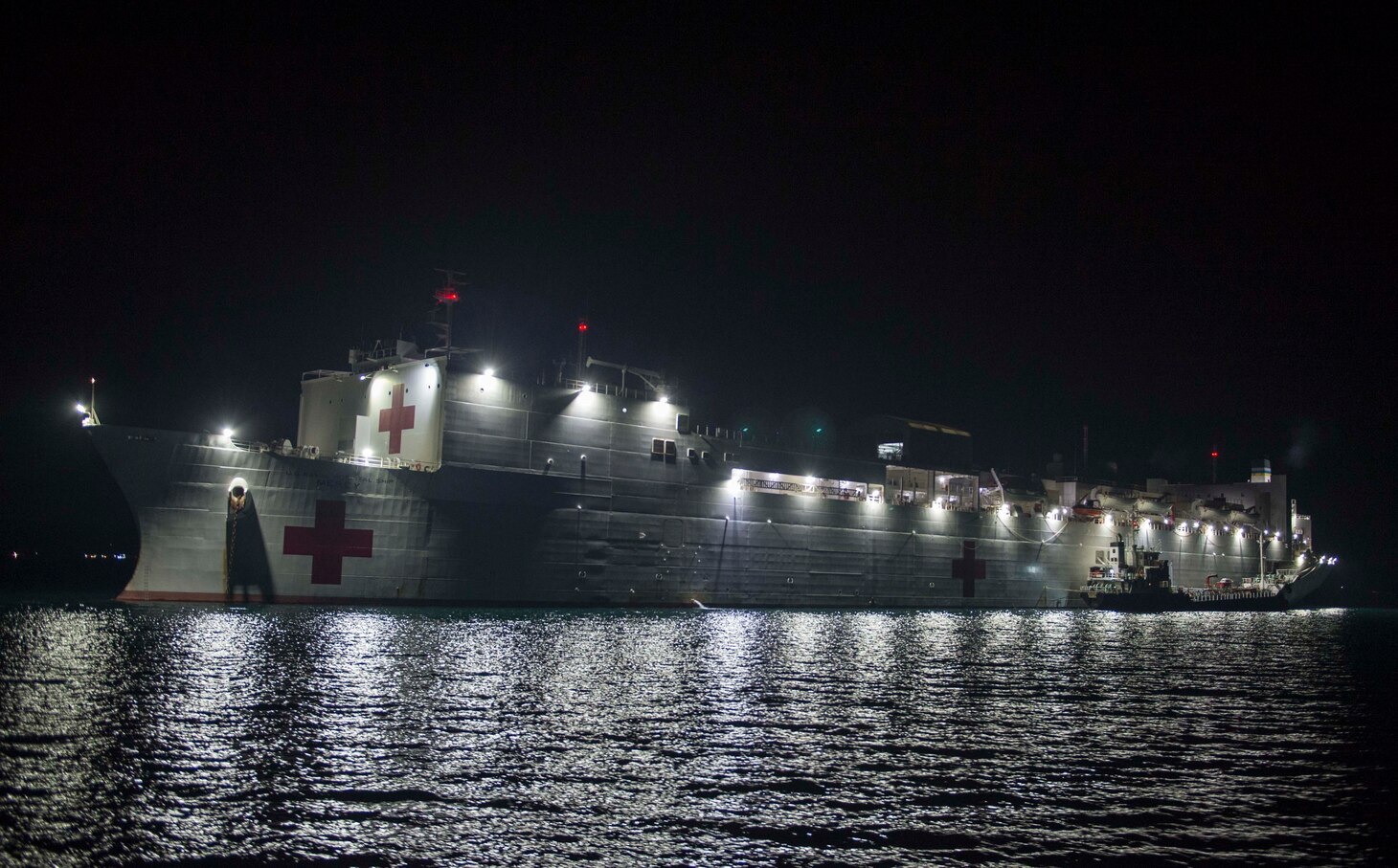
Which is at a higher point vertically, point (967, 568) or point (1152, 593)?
point (967, 568)

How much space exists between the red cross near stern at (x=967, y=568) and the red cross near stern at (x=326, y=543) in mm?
28972

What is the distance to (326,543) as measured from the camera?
2933cm

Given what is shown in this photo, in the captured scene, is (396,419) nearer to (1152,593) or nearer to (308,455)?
(308,455)

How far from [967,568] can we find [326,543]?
30.6 meters

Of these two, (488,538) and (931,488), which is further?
(931,488)

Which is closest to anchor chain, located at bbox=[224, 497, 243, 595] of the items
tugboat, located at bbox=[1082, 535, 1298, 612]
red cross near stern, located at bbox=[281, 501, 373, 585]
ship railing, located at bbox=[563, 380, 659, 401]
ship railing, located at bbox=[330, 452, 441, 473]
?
red cross near stern, located at bbox=[281, 501, 373, 585]

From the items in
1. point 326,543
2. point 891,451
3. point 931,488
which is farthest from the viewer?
point 891,451

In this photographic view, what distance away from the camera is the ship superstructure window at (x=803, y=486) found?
39500 mm

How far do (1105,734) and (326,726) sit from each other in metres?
9.60

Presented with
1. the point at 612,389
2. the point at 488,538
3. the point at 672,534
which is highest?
the point at 612,389

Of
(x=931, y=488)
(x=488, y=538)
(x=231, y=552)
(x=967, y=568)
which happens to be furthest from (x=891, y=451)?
(x=231, y=552)

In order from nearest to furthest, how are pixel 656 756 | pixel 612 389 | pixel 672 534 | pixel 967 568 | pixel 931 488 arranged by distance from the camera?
pixel 656 756, pixel 612 389, pixel 672 534, pixel 967 568, pixel 931 488

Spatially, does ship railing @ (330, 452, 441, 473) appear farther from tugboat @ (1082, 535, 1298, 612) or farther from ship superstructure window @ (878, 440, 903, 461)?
tugboat @ (1082, 535, 1298, 612)

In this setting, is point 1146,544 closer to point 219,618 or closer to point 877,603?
point 877,603
